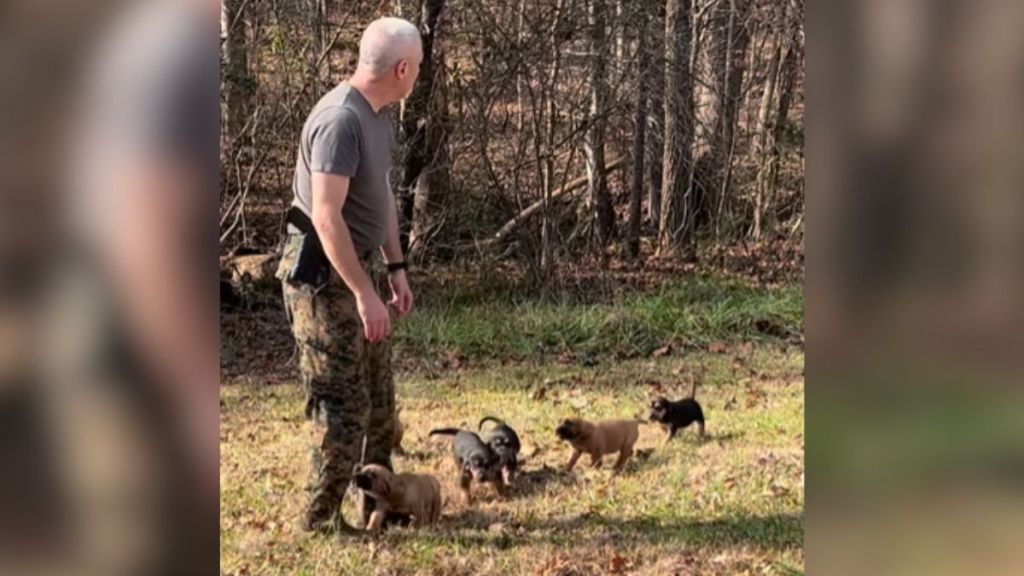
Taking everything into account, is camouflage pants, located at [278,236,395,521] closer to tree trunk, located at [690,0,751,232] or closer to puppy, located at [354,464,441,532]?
puppy, located at [354,464,441,532]

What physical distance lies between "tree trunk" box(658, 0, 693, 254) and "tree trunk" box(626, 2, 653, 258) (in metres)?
0.15

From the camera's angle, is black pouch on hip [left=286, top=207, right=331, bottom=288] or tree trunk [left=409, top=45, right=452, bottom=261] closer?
black pouch on hip [left=286, top=207, right=331, bottom=288]

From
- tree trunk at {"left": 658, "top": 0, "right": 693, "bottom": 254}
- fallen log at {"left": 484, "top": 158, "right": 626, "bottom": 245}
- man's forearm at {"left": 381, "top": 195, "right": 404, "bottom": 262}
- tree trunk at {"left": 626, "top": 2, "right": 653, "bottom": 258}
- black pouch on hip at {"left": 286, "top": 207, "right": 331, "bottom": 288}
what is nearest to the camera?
black pouch on hip at {"left": 286, "top": 207, "right": 331, "bottom": 288}

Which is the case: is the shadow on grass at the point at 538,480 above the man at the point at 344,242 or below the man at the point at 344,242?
below

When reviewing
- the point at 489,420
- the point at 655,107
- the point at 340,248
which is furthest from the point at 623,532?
the point at 655,107

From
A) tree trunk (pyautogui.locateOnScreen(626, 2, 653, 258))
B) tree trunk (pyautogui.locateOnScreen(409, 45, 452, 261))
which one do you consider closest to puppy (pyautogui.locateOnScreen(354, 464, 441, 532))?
tree trunk (pyautogui.locateOnScreen(409, 45, 452, 261))

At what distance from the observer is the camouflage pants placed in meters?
3.75

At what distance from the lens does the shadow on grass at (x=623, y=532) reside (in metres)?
4.16

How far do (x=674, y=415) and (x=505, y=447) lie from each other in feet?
3.07

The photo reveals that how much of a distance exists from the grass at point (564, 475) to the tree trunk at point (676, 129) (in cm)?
65

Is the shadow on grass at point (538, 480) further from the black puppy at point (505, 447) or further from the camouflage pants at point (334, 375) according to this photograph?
the camouflage pants at point (334, 375)

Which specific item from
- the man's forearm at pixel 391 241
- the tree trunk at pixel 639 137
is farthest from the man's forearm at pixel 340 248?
the tree trunk at pixel 639 137
